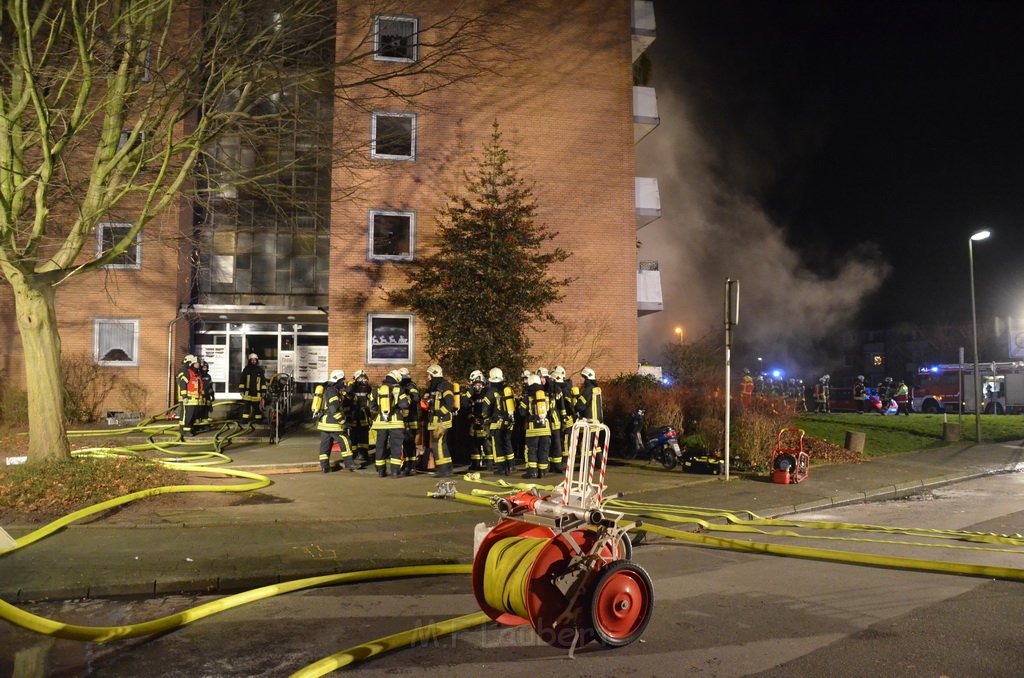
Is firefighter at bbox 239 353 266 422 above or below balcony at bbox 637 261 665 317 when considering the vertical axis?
below

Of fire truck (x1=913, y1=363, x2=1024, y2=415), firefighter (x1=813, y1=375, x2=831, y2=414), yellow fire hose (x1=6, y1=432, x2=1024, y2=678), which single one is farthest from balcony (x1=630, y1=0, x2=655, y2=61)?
fire truck (x1=913, y1=363, x2=1024, y2=415)

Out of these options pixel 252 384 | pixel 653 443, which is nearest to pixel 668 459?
pixel 653 443

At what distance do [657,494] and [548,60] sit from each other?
14571 mm

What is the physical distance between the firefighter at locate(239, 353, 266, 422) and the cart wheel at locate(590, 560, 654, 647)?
15.0m

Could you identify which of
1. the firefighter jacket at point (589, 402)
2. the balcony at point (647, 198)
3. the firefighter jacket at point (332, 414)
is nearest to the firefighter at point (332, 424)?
the firefighter jacket at point (332, 414)

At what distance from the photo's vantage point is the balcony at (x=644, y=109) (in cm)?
2197

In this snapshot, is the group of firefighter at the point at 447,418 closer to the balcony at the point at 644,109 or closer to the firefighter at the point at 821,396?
the balcony at the point at 644,109

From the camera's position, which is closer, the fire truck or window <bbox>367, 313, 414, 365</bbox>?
window <bbox>367, 313, 414, 365</bbox>

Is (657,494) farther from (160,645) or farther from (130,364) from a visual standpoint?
(130,364)

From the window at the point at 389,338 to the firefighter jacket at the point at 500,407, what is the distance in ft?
24.0

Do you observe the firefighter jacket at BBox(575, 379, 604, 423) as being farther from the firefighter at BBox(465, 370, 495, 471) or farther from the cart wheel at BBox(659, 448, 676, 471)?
the firefighter at BBox(465, 370, 495, 471)

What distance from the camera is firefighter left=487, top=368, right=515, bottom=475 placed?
1280cm

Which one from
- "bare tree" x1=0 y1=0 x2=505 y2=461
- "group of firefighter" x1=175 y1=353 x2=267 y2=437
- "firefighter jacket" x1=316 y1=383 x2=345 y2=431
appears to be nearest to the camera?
"bare tree" x1=0 y1=0 x2=505 y2=461

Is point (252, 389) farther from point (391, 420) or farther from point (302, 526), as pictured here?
point (302, 526)
